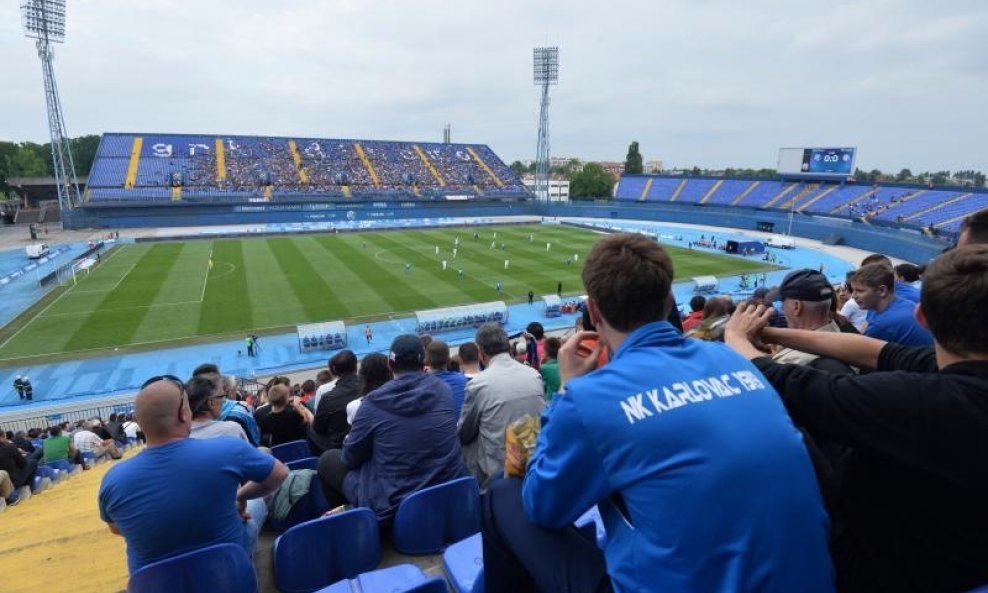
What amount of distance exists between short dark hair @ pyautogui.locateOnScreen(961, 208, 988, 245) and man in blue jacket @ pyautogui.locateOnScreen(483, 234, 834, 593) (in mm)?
3899

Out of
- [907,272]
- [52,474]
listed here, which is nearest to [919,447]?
[907,272]

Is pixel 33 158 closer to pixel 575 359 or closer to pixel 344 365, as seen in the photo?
pixel 344 365

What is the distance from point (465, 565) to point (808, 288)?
2.66 meters

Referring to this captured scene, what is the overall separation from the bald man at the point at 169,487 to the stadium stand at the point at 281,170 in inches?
2469

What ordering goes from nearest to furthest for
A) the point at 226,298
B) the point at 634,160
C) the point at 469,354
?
1. the point at 469,354
2. the point at 226,298
3. the point at 634,160

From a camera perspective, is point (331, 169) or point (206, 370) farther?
point (331, 169)

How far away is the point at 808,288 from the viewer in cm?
329

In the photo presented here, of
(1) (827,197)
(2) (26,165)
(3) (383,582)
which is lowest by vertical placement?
(3) (383,582)

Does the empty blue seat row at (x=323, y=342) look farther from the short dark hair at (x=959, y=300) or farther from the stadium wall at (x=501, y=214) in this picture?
the stadium wall at (x=501, y=214)

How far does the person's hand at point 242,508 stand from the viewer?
3.74m

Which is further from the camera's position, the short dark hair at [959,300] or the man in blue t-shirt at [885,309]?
the man in blue t-shirt at [885,309]

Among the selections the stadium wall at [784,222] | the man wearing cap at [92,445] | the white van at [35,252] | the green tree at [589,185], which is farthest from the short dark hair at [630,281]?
the green tree at [589,185]

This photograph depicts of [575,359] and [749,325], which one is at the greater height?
[749,325]

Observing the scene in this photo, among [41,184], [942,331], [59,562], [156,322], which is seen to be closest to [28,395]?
[156,322]
